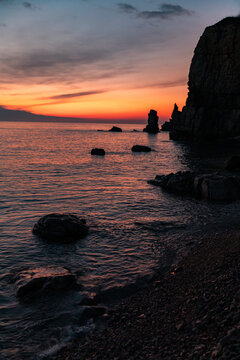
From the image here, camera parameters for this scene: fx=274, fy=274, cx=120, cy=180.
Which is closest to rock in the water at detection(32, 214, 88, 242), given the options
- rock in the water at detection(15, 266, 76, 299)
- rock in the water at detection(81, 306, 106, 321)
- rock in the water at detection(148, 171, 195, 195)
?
rock in the water at detection(15, 266, 76, 299)

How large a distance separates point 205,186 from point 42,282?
16.7 m

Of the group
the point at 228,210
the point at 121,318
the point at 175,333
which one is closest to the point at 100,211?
the point at 228,210

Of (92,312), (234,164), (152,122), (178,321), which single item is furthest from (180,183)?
(152,122)

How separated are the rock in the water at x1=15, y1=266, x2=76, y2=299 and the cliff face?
97.6 meters

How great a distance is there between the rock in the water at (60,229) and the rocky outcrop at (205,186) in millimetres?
11813

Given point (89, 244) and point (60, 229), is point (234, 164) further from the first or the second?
point (60, 229)

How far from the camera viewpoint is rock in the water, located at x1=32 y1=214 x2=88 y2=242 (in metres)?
14.0

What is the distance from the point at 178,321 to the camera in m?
6.88

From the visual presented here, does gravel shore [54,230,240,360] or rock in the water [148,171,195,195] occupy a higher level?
rock in the water [148,171,195,195]

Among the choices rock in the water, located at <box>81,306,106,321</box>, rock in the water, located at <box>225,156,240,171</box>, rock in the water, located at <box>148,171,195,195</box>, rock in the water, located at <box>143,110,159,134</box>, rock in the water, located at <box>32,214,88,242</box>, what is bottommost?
rock in the water, located at <box>81,306,106,321</box>

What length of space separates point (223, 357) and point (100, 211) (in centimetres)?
1477

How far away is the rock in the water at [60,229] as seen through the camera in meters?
14.0

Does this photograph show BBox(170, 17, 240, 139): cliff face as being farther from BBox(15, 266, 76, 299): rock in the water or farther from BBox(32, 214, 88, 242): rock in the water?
BBox(15, 266, 76, 299): rock in the water

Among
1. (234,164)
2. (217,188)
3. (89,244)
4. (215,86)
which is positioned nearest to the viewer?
(89,244)
